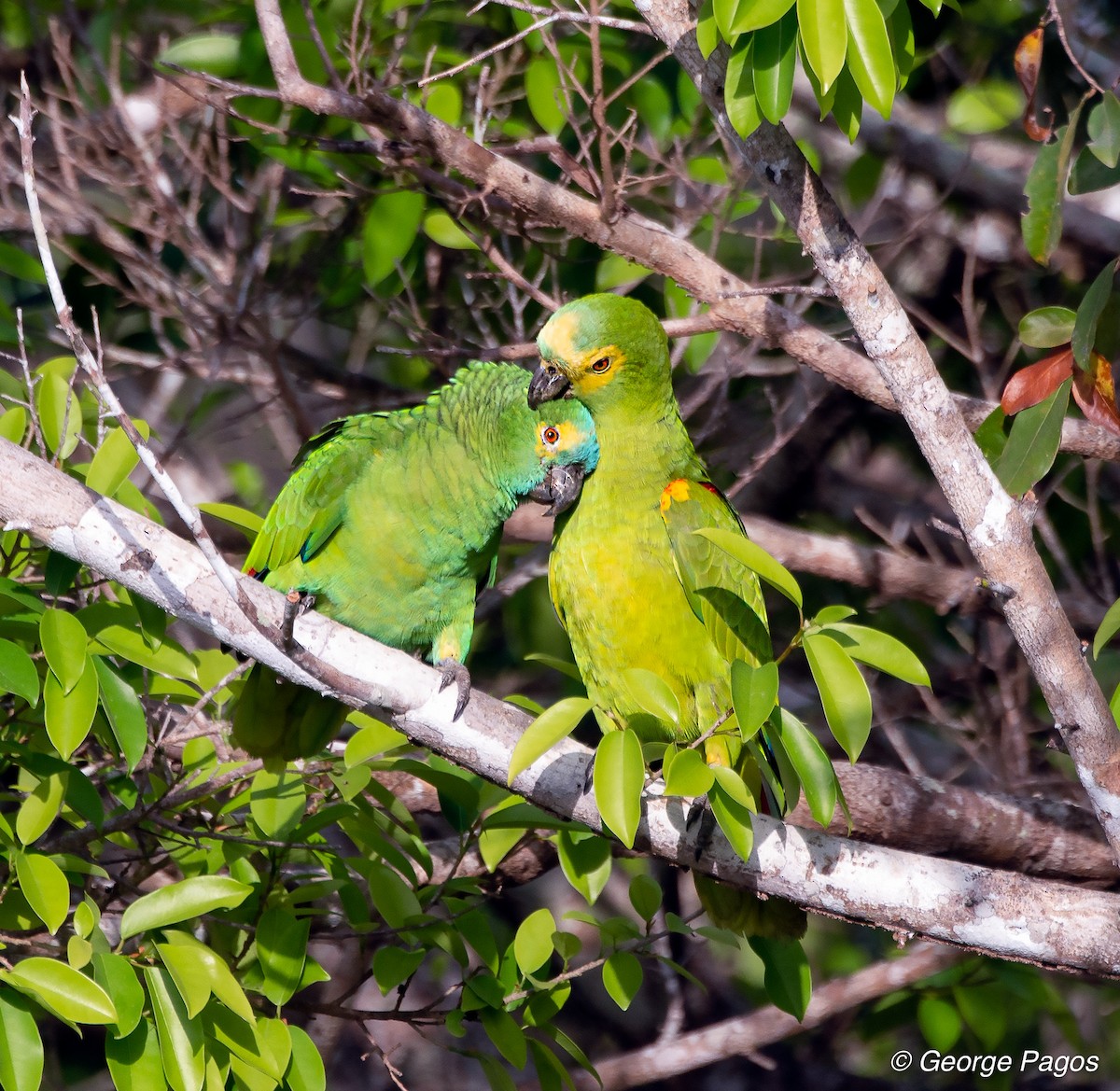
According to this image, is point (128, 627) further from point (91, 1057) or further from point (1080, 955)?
point (91, 1057)

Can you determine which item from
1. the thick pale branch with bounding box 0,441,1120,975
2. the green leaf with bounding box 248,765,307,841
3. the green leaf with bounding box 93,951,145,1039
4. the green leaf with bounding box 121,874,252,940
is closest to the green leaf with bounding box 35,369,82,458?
the thick pale branch with bounding box 0,441,1120,975

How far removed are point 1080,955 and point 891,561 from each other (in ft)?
6.62

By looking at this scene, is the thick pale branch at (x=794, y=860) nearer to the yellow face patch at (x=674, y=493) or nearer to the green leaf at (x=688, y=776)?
the green leaf at (x=688, y=776)

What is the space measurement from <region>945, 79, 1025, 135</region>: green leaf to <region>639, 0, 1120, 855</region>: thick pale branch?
2.33 meters

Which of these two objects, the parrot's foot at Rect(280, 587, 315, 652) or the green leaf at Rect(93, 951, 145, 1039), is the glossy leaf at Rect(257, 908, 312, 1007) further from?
the parrot's foot at Rect(280, 587, 315, 652)

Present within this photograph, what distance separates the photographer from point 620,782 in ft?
6.52

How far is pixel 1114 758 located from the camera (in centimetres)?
253

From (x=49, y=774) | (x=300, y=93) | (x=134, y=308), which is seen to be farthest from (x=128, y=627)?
(x=134, y=308)

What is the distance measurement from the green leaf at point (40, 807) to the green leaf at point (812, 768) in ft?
4.81

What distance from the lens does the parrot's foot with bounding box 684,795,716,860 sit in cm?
260

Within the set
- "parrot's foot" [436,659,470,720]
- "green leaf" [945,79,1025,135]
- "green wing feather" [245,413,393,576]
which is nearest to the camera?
"parrot's foot" [436,659,470,720]

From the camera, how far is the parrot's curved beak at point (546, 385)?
3.09 meters

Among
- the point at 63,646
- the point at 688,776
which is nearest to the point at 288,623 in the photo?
the point at 63,646

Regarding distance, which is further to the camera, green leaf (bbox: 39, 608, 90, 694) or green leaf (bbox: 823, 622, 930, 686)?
green leaf (bbox: 39, 608, 90, 694)
